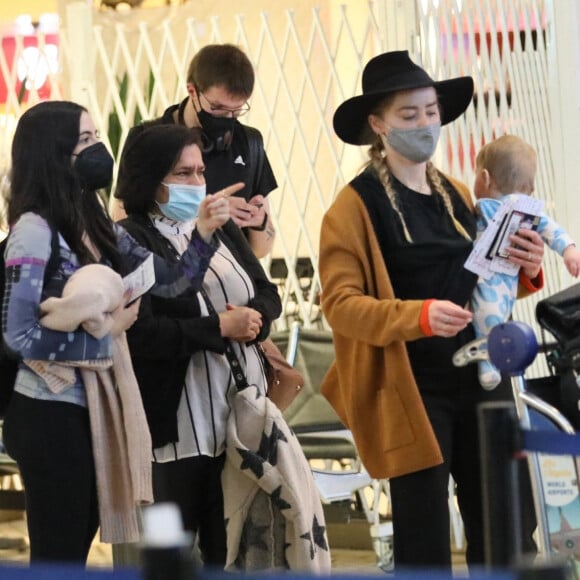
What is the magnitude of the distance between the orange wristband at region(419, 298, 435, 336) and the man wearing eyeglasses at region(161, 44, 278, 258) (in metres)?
0.76

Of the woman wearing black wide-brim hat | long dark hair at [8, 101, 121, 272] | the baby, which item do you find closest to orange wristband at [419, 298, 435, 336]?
the woman wearing black wide-brim hat

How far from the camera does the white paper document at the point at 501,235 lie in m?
2.74

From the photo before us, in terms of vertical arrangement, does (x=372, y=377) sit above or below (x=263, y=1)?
below

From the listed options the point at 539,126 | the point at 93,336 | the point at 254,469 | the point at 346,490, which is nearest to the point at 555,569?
the point at 93,336

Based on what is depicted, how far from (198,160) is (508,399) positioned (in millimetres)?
819

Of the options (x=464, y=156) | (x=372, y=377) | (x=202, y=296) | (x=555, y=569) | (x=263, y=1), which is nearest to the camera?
(x=555, y=569)

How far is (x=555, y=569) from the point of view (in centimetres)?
103

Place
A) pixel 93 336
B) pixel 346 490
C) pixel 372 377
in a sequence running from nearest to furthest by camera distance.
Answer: pixel 93 336 → pixel 372 377 → pixel 346 490

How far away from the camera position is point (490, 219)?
285 cm

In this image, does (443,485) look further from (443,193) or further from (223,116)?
(223,116)

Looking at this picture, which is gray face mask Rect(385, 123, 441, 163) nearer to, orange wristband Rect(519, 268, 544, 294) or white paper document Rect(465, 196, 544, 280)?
white paper document Rect(465, 196, 544, 280)

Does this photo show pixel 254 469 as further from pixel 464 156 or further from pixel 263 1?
pixel 263 1

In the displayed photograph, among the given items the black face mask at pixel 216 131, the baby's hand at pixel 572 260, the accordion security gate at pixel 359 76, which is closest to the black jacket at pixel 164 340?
the black face mask at pixel 216 131

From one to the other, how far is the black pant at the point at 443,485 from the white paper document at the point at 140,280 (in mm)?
551
